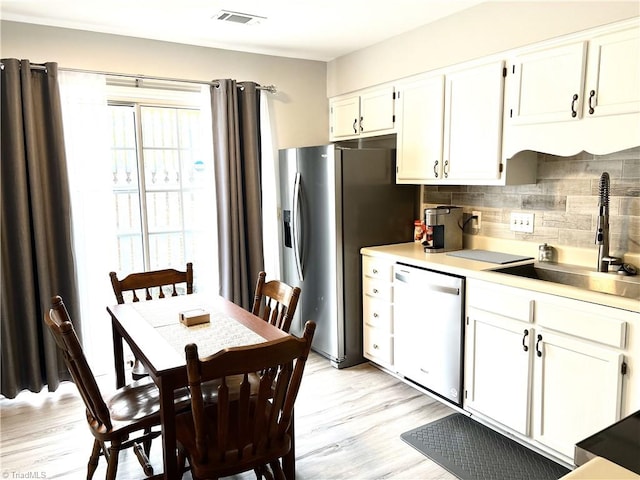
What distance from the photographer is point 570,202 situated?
8.86ft

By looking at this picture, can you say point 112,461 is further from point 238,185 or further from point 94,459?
point 238,185

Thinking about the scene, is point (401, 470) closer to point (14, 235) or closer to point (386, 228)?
point (386, 228)

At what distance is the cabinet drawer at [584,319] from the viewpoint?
197 centimetres

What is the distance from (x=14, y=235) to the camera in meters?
2.96

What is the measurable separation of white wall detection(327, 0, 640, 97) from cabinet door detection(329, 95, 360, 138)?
0.34ft

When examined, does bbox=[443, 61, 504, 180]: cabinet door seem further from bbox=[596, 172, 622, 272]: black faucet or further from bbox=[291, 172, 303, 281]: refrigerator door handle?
bbox=[291, 172, 303, 281]: refrigerator door handle

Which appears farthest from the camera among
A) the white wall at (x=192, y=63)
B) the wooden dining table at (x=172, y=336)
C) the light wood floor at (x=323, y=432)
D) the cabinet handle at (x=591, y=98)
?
the white wall at (x=192, y=63)

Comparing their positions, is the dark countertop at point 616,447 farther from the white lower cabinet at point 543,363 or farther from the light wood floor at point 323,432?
the light wood floor at point 323,432

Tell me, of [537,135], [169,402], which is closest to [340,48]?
[537,135]

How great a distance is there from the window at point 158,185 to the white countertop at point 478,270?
4.58ft

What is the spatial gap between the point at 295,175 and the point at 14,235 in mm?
1922

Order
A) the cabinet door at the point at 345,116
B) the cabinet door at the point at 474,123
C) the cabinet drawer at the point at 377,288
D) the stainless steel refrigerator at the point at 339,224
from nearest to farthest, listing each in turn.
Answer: the cabinet door at the point at 474,123 < the cabinet drawer at the point at 377,288 < the stainless steel refrigerator at the point at 339,224 < the cabinet door at the point at 345,116


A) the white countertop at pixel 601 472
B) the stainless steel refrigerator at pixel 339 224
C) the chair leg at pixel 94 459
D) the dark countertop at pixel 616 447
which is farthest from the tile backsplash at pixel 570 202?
the chair leg at pixel 94 459

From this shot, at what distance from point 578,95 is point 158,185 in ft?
9.23
